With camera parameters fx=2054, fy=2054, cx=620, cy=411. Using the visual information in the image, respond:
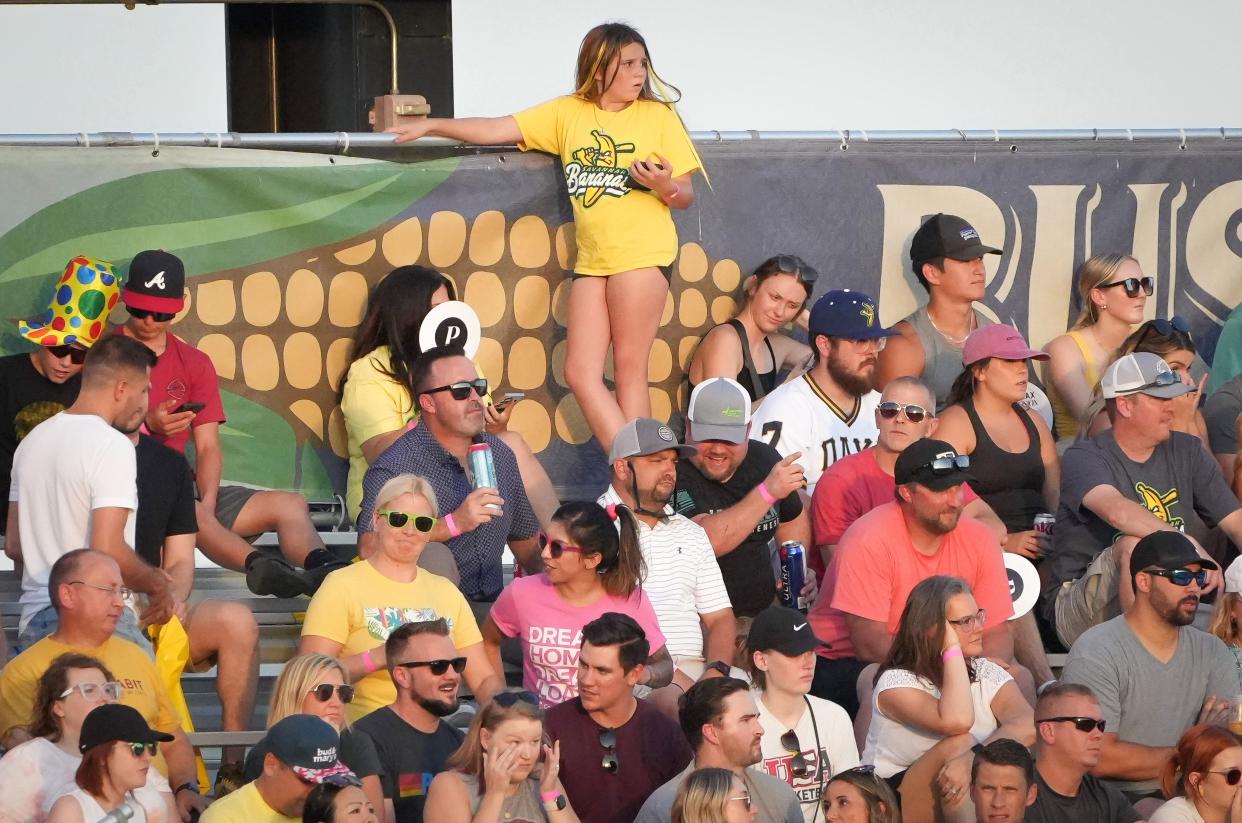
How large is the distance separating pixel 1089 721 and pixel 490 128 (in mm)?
3330

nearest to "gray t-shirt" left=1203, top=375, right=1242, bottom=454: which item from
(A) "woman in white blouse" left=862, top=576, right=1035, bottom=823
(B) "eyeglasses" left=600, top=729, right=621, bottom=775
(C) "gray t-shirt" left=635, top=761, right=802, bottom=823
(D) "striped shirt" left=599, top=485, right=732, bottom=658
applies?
(A) "woman in white blouse" left=862, top=576, right=1035, bottom=823

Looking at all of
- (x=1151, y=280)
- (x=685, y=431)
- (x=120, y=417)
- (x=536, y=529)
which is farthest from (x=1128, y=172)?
(x=120, y=417)

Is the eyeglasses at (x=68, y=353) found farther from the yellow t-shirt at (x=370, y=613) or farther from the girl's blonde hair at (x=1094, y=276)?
the girl's blonde hair at (x=1094, y=276)

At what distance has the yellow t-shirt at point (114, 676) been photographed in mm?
Result: 5961

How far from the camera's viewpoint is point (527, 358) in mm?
8102

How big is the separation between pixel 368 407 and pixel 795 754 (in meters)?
2.25

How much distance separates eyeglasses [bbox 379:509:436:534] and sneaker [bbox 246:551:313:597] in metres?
0.67

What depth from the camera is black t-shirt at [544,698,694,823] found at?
236 inches

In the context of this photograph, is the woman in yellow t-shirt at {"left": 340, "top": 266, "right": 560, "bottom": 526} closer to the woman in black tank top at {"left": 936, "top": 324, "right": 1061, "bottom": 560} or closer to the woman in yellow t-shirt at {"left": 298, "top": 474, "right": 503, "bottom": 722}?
the woman in yellow t-shirt at {"left": 298, "top": 474, "right": 503, "bottom": 722}

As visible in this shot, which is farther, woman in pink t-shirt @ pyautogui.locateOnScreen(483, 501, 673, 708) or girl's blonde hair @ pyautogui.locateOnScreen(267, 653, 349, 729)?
woman in pink t-shirt @ pyautogui.locateOnScreen(483, 501, 673, 708)

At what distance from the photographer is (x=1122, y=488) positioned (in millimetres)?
7418

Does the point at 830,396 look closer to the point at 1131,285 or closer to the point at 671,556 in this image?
the point at 671,556

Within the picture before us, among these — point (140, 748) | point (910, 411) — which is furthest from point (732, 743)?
point (910, 411)

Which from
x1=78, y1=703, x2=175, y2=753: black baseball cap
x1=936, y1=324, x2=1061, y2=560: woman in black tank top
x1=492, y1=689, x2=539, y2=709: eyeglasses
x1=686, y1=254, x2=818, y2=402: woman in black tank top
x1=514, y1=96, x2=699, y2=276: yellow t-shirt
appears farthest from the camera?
x1=686, y1=254, x2=818, y2=402: woman in black tank top
